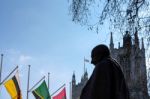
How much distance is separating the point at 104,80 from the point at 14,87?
70.3 ft

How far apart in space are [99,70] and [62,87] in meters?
28.1

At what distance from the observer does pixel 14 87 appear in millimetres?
25688

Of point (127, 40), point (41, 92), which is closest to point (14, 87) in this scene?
point (41, 92)

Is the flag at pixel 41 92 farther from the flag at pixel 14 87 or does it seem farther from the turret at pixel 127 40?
the turret at pixel 127 40

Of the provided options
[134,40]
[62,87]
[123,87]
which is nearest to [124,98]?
[123,87]

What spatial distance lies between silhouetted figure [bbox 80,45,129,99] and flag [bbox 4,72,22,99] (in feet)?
68.0

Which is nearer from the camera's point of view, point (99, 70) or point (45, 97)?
point (99, 70)

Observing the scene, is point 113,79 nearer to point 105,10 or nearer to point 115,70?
point 115,70

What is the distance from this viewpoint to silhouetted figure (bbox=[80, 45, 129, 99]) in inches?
180

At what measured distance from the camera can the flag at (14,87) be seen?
83.4ft

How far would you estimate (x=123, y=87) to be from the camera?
4574 millimetres

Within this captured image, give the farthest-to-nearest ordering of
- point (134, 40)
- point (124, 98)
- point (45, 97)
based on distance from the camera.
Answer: point (45, 97), point (134, 40), point (124, 98)

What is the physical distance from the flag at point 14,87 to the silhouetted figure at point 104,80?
68.0 ft

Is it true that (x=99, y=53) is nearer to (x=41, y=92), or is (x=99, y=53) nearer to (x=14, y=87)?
(x=14, y=87)
